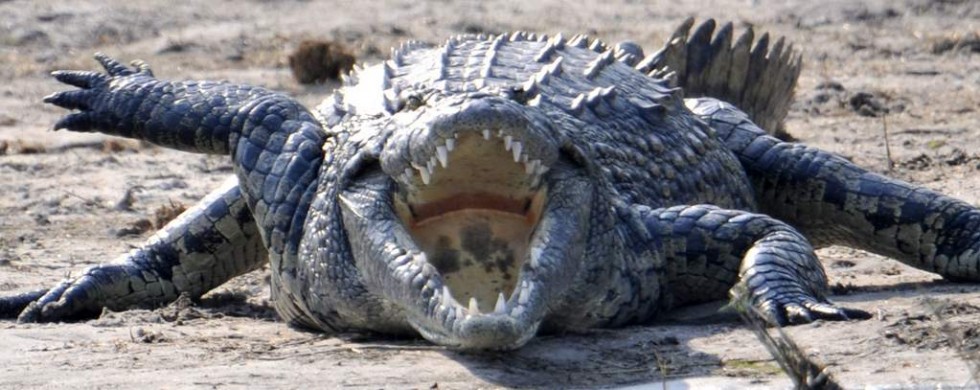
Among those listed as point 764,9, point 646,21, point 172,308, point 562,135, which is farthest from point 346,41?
point 562,135

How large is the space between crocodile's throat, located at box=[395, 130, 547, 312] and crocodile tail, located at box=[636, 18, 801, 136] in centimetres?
314

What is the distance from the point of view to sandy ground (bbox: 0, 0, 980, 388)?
A: 5.66 m

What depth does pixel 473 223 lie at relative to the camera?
6.15 metres

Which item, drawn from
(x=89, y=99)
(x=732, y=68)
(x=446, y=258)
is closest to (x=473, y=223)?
(x=446, y=258)

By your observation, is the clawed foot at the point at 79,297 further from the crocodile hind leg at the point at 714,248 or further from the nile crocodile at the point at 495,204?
the crocodile hind leg at the point at 714,248

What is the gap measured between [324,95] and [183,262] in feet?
16.1

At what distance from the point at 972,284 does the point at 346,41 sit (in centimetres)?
797

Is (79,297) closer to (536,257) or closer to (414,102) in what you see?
(414,102)

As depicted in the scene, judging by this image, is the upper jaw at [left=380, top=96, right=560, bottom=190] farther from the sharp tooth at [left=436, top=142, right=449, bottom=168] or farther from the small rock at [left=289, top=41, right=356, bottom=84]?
the small rock at [left=289, top=41, right=356, bottom=84]

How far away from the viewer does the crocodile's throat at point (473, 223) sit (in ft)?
19.4

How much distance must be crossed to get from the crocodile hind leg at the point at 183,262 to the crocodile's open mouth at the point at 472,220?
1.27m

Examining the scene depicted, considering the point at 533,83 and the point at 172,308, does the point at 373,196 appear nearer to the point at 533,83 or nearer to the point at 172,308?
the point at 533,83

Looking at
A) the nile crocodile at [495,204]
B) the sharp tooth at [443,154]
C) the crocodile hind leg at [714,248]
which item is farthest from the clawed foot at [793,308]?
the sharp tooth at [443,154]

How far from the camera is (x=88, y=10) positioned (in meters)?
16.1
